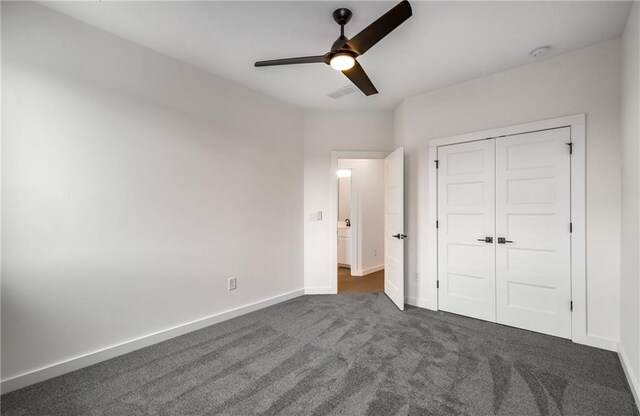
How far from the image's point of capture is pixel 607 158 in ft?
8.32

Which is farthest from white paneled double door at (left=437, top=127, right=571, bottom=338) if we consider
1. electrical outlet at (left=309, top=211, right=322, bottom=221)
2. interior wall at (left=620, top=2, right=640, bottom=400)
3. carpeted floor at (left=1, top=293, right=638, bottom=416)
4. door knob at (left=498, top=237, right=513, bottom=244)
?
electrical outlet at (left=309, top=211, right=322, bottom=221)

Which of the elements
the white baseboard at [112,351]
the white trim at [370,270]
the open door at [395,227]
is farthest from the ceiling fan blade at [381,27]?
the white trim at [370,270]

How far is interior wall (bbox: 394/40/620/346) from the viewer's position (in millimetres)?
2512

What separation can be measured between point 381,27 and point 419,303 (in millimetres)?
3192

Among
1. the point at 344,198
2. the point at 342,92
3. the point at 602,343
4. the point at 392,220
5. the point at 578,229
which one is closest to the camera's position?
the point at 602,343

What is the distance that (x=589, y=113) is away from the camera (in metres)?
2.63

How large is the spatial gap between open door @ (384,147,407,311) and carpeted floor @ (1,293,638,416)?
30.6 inches

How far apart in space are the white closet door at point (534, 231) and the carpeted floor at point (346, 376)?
0.82ft

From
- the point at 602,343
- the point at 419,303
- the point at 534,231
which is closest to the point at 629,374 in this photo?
the point at 602,343

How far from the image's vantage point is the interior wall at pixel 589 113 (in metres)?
2.51

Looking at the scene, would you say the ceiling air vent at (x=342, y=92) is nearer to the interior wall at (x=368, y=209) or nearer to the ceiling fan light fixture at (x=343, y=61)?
the ceiling fan light fixture at (x=343, y=61)

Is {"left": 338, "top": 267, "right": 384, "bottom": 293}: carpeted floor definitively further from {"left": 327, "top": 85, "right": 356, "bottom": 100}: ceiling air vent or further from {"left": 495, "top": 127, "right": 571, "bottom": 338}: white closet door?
{"left": 327, "top": 85, "right": 356, "bottom": 100}: ceiling air vent

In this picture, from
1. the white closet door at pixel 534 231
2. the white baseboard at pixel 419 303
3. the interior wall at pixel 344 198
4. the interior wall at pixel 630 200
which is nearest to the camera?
the interior wall at pixel 630 200

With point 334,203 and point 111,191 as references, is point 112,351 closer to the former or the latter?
point 111,191
